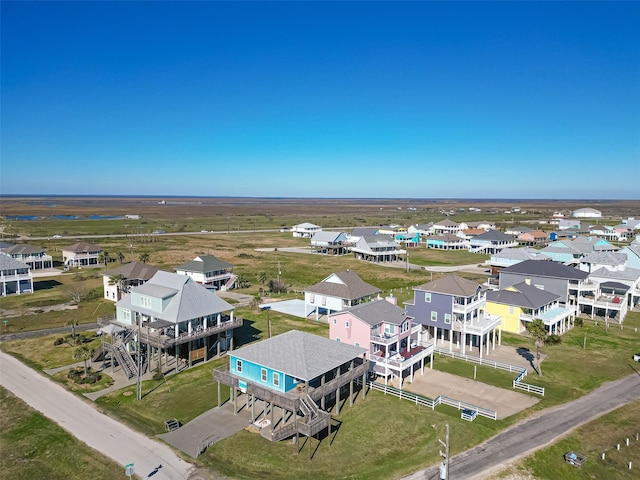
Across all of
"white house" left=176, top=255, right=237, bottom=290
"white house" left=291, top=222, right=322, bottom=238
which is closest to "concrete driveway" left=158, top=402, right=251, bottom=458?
"white house" left=176, top=255, right=237, bottom=290

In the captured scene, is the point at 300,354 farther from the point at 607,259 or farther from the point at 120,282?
the point at 607,259

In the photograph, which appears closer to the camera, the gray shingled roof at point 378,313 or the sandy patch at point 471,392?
the sandy patch at point 471,392

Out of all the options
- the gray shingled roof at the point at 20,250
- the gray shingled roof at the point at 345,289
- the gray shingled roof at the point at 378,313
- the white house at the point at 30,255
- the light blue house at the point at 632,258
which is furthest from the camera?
the white house at the point at 30,255

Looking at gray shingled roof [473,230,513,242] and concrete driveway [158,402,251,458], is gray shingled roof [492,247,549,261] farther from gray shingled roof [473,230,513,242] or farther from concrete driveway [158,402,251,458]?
concrete driveway [158,402,251,458]

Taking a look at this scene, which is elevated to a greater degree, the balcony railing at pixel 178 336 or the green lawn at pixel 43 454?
the balcony railing at pixel 178 336

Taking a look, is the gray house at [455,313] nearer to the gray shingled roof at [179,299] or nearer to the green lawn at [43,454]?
the gray shingled roof at [179,299]

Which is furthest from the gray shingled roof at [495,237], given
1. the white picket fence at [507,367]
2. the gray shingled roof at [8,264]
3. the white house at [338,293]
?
the gray shingled roof at [8,264]
